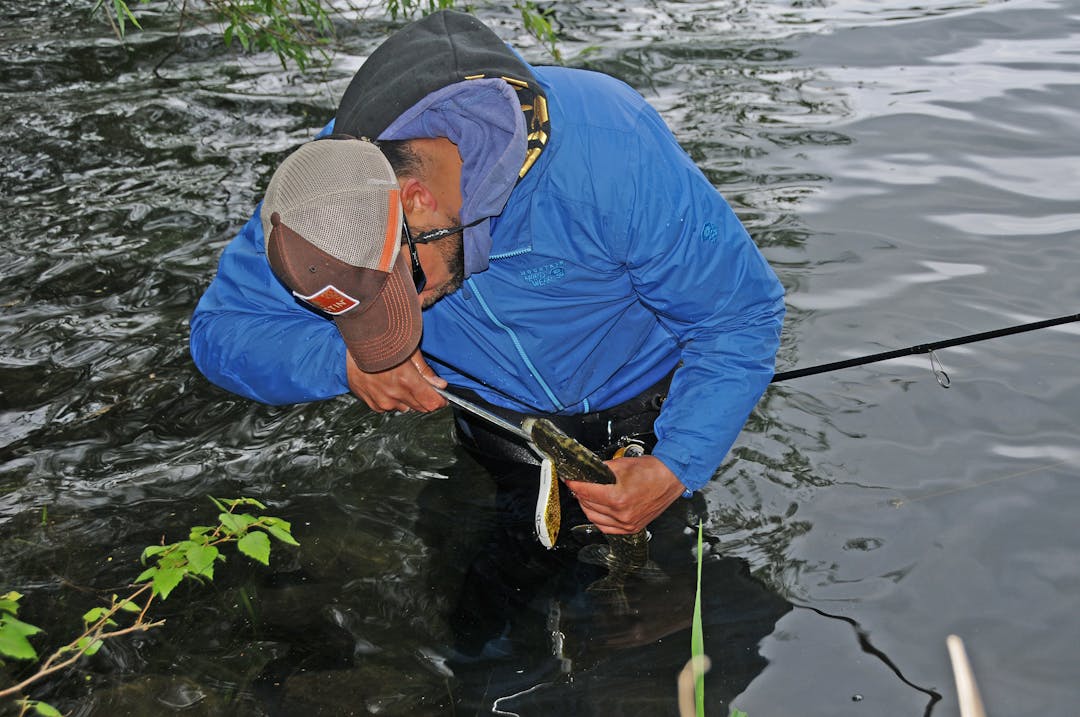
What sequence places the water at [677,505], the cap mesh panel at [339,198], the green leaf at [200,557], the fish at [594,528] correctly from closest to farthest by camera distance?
1. the cap mesh panel at [339,198]
2. the green leaf at [200,557]
3. the fish at [594,528]
4. the water at [677,505]

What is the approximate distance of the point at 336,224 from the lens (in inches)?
106

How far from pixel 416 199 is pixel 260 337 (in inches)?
33.7

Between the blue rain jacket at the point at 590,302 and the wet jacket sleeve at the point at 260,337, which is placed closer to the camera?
the blue rain jacket at the point at 590,302

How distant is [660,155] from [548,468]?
98 cm

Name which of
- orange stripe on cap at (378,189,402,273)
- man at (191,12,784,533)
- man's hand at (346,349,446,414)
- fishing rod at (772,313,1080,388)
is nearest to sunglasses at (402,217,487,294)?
man at (191,12,784,533)

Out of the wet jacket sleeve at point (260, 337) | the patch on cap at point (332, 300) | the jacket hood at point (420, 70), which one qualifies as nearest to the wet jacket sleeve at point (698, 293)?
the jacket hood at point (420, 70)

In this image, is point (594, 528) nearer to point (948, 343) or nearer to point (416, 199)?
point (948, 343)

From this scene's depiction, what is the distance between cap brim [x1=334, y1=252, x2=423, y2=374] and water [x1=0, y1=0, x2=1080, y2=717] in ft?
3.47

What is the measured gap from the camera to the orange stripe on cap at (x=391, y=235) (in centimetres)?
275

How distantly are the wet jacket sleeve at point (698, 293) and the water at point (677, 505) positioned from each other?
79 centimetres

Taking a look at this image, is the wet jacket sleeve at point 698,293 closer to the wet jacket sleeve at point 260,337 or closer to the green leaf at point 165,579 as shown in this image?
the wet jacket sleeve at point 260,337

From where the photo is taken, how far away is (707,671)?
11.0 ft

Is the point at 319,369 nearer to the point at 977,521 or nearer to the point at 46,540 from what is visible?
the point at 46,540

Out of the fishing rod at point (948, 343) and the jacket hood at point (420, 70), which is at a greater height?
the jacket hood at point (420, 70)
